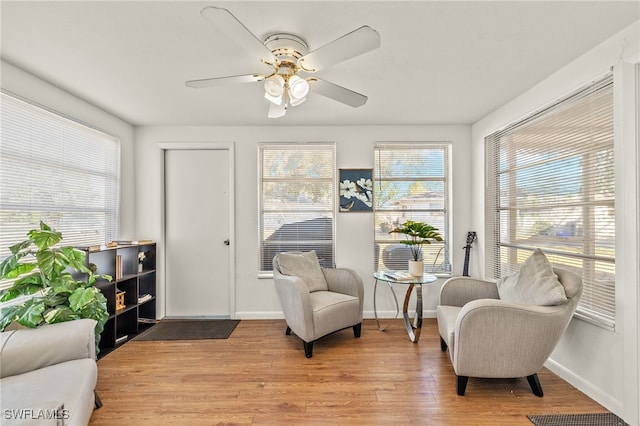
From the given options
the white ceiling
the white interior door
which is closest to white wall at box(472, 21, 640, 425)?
the white ceiling

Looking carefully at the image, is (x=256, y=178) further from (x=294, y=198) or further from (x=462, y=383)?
(x=462, y=383)

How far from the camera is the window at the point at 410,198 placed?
3.71 meters

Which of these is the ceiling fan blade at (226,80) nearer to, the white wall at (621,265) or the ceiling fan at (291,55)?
the ceiling fan at (291,55)

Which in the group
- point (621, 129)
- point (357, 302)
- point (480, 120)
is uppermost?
point (480, 120)

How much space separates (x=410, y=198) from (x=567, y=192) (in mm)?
1607

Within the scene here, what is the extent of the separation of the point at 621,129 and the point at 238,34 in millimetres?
2343

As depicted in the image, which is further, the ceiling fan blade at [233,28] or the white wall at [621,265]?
the white wall at [621,265]

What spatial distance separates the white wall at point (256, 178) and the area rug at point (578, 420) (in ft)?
5.95

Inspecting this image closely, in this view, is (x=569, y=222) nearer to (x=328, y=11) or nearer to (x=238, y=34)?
(x=328, y=11)

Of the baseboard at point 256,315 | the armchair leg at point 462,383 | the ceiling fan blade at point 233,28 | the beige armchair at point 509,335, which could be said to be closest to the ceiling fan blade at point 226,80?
the ceiling fan blade at point 233,28

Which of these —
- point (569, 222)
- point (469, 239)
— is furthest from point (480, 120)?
point (569, 222)

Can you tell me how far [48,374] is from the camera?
1542mm

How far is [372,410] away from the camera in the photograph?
76.5 inches

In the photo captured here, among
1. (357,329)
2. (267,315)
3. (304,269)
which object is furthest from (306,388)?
(267,315)
